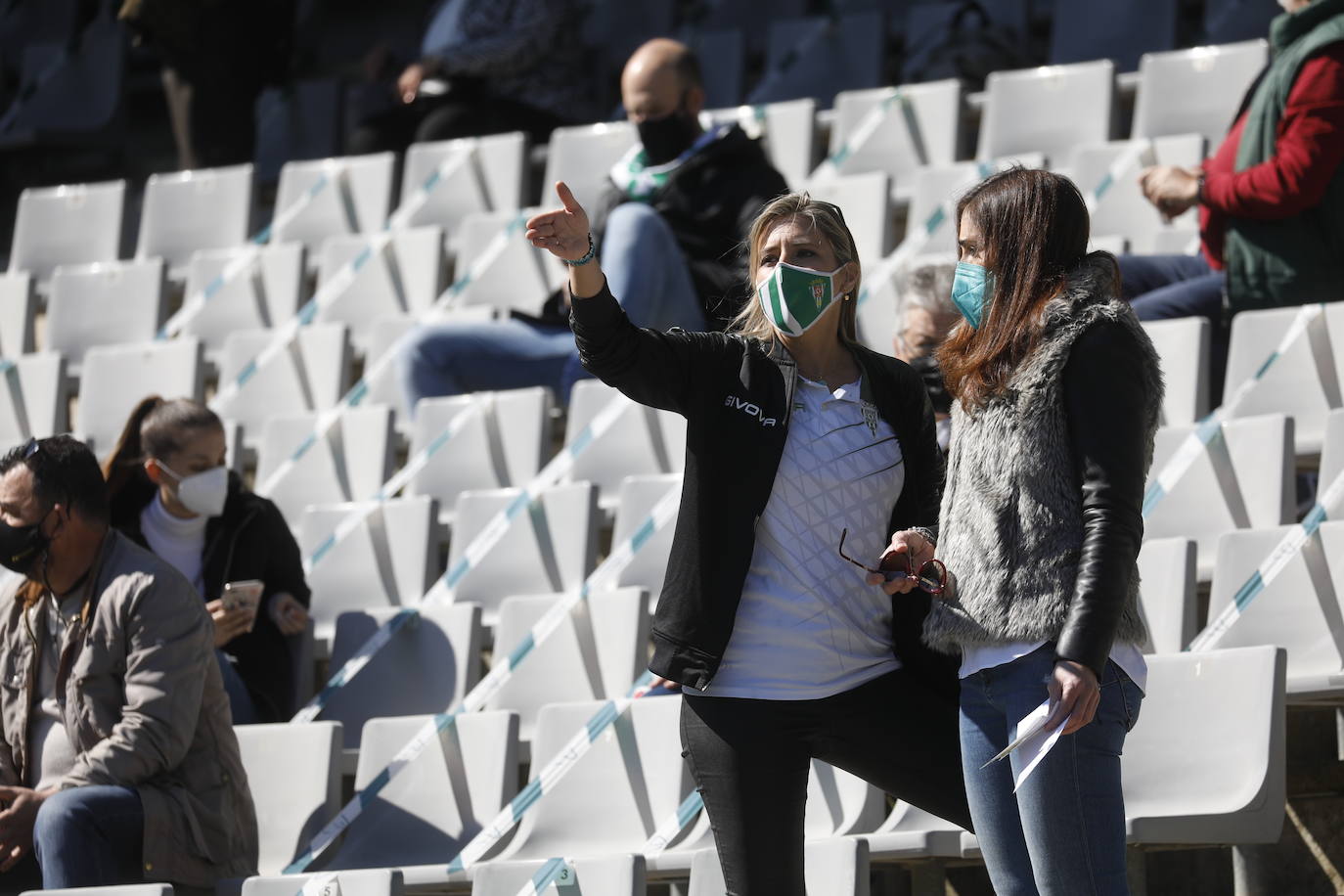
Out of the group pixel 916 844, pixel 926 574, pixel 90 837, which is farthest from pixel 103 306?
pixel 926 574

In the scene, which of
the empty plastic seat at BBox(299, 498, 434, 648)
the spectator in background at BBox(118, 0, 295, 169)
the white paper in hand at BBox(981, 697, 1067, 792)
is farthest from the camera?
the spectator in background at BBox(118, 0, 295, 169)

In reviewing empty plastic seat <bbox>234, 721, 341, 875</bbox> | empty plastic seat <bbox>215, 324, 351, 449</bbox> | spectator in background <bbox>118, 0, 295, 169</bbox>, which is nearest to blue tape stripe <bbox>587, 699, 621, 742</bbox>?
empty plastic seat <bbox>234, 721, 341, 875</bbox>

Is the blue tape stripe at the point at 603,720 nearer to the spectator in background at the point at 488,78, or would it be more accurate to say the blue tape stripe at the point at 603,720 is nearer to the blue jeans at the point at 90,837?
the blue jeans at the point at 90,837

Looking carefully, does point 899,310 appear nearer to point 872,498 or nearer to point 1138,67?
point 872,498

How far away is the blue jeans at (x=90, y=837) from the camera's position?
9.20 feet

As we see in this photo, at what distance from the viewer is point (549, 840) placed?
3049 mm

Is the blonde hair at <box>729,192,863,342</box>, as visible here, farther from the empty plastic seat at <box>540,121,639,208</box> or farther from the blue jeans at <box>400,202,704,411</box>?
the empty plastic seat at <box>540,121,639,208</box>

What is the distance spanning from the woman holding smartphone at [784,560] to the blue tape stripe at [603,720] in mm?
963

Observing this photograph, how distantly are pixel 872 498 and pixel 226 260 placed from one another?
3.87m

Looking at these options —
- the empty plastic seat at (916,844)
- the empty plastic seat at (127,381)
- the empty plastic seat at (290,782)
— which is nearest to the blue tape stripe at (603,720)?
the empty plastic seat at (290,782)

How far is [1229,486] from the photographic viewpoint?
329cm

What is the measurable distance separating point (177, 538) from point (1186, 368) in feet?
6.75

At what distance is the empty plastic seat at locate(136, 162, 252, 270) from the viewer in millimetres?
5879

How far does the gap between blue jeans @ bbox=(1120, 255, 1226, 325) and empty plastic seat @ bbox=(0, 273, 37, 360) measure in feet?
11.0
